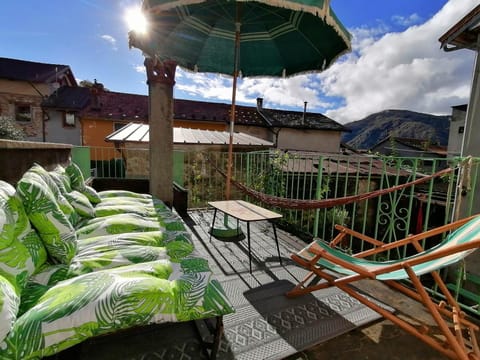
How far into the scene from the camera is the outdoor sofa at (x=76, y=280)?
92cm

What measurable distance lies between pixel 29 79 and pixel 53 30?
Answer: 6.20m

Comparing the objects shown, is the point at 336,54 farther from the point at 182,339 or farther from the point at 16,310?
the point at 16,310

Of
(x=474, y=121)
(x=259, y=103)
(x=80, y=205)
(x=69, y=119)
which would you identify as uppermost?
(x=259, y=103)

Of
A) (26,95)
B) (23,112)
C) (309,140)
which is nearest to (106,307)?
(309,140)

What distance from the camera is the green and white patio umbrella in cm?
267

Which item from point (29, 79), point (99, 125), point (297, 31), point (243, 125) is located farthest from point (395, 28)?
point (29, 79)

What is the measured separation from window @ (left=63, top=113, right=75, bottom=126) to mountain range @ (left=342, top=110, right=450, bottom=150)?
123ft

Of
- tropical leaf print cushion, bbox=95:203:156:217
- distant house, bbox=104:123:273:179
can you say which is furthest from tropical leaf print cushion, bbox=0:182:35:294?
distant house, bbox=104:123:273:179

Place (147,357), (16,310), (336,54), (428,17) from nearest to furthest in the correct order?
(16,310) < (147,357) < (336,54) < (428,17)

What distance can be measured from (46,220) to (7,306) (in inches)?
24.7

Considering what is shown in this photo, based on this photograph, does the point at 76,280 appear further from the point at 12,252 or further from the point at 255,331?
the point at 255,331

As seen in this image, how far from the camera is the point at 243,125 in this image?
542 inches

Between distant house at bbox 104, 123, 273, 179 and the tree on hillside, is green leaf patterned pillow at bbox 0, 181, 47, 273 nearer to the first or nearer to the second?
distant house at bbox 104, 123, 273, 179

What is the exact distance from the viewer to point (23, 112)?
1328 centimetres
